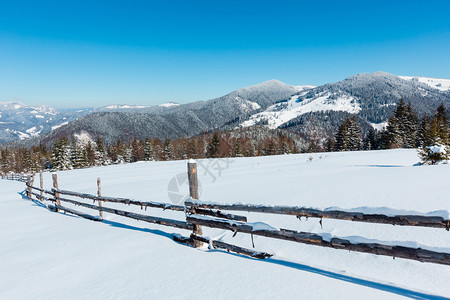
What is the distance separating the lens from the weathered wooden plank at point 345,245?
2.74 meters

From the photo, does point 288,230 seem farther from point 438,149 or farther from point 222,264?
point 438,149

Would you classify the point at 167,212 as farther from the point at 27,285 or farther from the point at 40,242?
the point at 27,285

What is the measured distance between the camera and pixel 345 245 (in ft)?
10.9

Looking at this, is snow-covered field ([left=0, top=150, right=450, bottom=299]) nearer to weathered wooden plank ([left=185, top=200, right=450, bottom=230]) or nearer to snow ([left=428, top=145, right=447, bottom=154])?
weathered wooden plank ([left=185, top=200, right=450, bottom=230])

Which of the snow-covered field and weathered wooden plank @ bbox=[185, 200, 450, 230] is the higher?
weathered wooden plank @ bbox=[185, 200, 450, 230]

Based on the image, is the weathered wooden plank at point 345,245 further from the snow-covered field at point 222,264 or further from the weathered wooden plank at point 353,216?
the weathered wooden plank at point 353,216

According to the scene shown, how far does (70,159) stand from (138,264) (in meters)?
59.3

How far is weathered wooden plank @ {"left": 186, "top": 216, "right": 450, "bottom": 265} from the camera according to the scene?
2.74 metres

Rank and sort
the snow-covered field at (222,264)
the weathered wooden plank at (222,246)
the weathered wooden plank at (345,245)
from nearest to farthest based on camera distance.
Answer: the weathered wooden plank at (345,245), the snow-covered field at (222,264), the weathered wooden plank at (222,246)

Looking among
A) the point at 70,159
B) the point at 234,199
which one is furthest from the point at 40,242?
the point at 70,159

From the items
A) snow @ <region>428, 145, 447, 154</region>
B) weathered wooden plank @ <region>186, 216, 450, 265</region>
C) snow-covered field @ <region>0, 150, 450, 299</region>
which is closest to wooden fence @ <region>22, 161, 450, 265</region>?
weathered wooden plank @ <region>186, 216, 450, 265</region>

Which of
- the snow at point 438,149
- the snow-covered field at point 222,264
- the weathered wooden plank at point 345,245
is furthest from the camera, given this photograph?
the snow at point 438,149

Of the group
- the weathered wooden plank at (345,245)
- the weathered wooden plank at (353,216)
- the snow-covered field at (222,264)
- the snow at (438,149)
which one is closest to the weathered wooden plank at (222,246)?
the snow-covered field at (222,264)

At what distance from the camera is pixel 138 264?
401 cm
